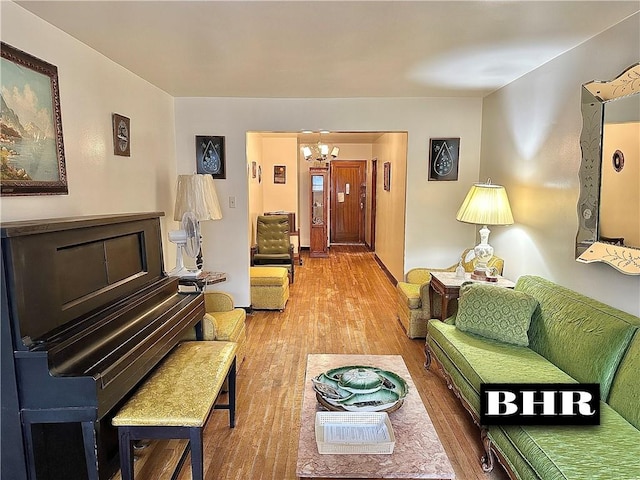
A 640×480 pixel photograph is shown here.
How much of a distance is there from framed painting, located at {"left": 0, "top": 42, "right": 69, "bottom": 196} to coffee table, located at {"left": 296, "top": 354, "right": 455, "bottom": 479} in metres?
1.72

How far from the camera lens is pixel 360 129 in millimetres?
4344

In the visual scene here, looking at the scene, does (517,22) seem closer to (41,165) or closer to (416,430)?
(416,430)

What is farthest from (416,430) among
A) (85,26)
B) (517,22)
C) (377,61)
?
(85,26)

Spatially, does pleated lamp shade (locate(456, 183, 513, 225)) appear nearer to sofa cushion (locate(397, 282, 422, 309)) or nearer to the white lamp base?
the white lamp base

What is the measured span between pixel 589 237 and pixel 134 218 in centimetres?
263

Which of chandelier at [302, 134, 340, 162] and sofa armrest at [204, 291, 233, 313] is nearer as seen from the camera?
sofa armrest at [204, 291, 233, 313]

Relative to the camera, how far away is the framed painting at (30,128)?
1902 millimetres

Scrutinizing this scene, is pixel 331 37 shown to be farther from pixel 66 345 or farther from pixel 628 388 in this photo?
pixel 628 388

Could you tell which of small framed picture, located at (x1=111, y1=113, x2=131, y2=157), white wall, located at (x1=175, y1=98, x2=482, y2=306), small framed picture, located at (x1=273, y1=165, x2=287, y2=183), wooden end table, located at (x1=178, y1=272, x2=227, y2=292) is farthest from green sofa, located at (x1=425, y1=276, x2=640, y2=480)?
small framed picture, located at (x1=273, y1=165, x2=287, y2=183)

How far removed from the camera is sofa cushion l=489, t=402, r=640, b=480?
152 cm

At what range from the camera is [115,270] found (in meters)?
2.14

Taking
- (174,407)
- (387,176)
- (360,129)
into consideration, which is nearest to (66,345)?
(174,407)

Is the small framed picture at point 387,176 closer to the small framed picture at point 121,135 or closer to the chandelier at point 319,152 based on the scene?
the chandelier at point 319,152

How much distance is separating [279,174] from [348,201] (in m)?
2.34
